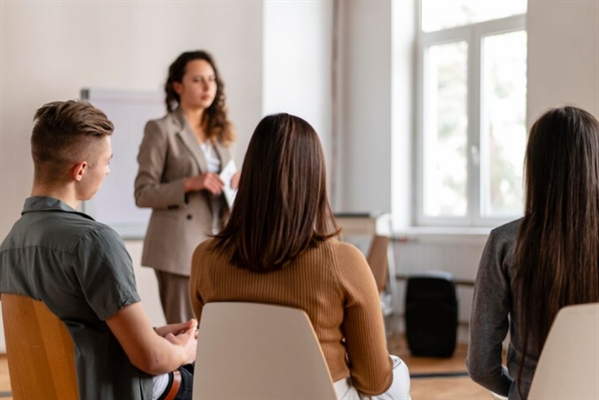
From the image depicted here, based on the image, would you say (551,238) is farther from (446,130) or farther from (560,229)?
(446,130)

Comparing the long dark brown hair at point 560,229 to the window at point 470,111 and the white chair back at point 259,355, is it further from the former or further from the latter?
the window at point 470,111

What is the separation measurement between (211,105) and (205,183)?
0.43 metres

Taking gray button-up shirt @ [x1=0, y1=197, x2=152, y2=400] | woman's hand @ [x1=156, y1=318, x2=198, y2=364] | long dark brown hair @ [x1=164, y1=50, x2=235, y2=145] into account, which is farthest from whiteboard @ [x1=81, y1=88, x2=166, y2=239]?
gray button-up shirt @ [x1=0, y1=197, x2=152, y2=400]

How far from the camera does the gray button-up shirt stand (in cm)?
176

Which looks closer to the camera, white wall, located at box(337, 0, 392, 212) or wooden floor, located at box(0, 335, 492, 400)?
wooden floor, located at box(0, 335, 492, 400)

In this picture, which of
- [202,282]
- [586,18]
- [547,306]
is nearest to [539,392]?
[547,306]

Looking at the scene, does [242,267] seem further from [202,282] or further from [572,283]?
[572,283]

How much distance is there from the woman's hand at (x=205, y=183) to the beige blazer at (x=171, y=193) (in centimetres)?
3

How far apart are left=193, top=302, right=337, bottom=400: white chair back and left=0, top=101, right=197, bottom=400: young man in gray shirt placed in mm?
280

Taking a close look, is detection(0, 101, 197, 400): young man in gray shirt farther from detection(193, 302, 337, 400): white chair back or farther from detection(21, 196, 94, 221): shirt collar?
detection(193, 302, 337, 400): white chair back

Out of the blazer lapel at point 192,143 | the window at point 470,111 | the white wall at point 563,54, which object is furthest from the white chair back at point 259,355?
the window at point 470,111

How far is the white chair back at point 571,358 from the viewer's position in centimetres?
144

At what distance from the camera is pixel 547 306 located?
1.69m

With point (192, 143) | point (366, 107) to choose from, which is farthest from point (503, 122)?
Result: point (192, 143)
